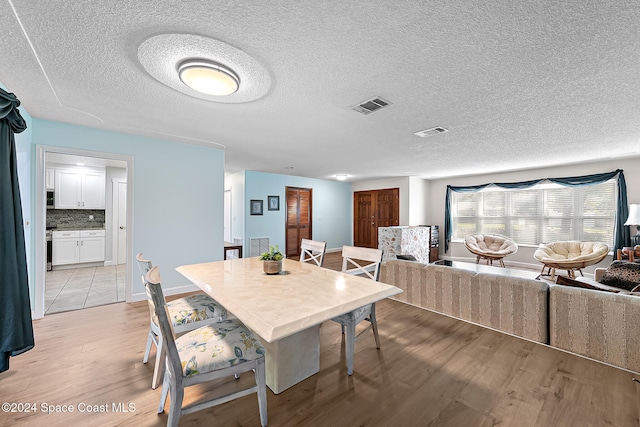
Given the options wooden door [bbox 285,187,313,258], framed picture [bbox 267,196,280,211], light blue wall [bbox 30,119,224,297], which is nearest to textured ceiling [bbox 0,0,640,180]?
light blue wall [bbox 30,119,224,297]

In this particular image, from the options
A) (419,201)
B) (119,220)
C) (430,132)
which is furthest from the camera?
(419,201)

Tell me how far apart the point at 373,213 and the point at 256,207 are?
362 centimetres

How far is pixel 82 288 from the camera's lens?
3.98 meters

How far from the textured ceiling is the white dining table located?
1526 mm

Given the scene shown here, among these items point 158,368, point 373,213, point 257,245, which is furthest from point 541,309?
point 373,213

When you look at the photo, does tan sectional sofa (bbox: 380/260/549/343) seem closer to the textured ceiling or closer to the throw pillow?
the throw pillow

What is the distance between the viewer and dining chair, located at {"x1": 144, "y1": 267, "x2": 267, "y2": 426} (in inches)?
46.1

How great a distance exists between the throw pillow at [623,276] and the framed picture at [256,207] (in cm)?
621

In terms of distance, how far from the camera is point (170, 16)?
1314 mm

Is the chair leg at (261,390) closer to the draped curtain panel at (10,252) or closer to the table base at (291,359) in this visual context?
the table base at (291,359)

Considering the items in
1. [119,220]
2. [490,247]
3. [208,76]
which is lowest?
[490,247]

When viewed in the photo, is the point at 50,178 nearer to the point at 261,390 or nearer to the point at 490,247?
the point at 261,390

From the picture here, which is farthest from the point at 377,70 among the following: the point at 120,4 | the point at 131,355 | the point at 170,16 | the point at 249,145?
the point at 131,355

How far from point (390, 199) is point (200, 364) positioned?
6.80 metres
